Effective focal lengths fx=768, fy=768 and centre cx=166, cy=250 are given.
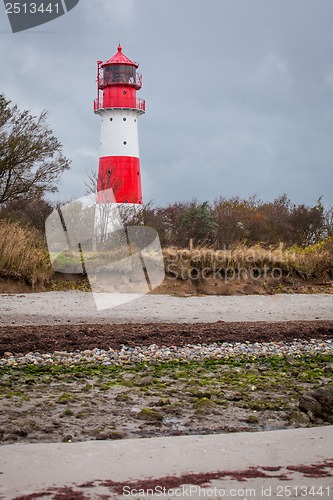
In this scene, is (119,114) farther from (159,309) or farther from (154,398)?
(154,398)

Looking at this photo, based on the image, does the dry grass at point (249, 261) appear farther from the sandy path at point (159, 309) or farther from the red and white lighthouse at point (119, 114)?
the red and white lighthouse at point (119, 114)

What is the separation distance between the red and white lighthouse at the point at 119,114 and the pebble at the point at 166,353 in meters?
22.4

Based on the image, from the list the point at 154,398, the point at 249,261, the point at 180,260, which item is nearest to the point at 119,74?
the point at 249,261

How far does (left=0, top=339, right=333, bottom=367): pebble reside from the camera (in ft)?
33.1

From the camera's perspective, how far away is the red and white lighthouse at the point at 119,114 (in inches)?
1357

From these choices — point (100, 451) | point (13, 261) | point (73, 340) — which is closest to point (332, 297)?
point (13, 261)

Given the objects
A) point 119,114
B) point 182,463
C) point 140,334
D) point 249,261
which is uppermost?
point 119,114

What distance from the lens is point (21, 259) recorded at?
A: 62.0 ft

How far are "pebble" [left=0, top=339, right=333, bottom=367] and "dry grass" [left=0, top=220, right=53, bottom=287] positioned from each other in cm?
779

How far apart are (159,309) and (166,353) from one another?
6.37 m

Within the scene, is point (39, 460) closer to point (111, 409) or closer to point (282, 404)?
point (111, 409)

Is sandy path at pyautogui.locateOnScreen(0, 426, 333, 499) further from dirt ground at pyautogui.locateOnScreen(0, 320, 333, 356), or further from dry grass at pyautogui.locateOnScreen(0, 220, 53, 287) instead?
dry grass at pyautogui.locateOnScreen(0, 220, 53, 287)

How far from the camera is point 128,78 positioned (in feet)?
117

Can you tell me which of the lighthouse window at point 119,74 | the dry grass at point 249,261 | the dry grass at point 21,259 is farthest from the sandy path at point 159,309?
the lighthouse window at point 119,74
